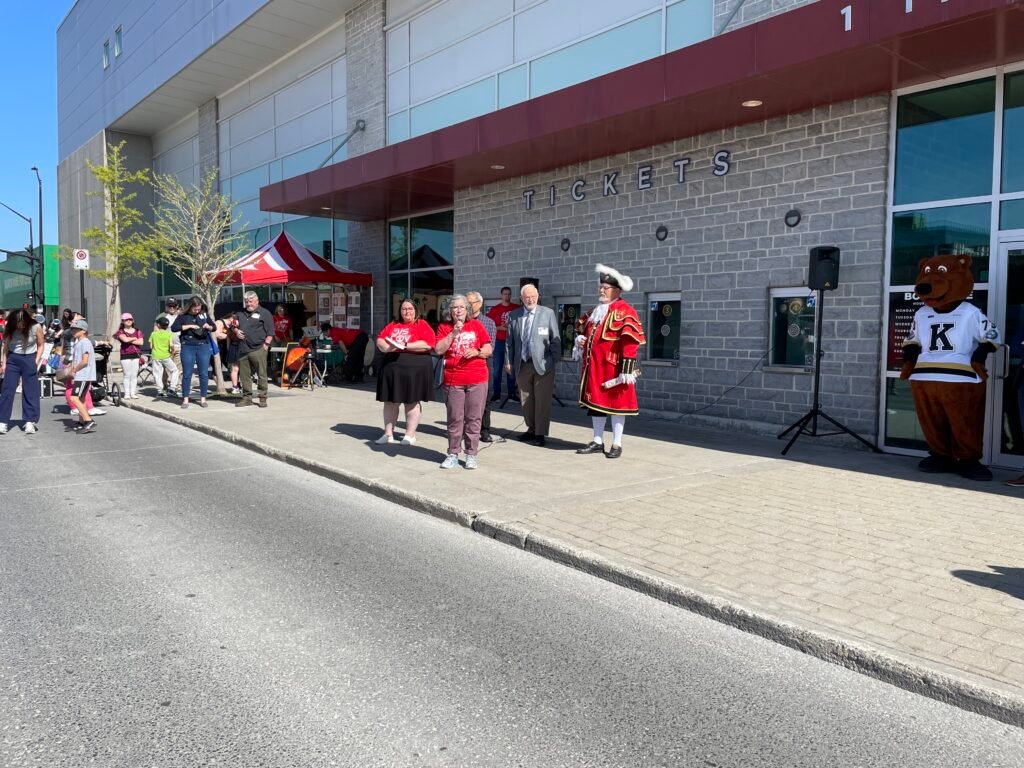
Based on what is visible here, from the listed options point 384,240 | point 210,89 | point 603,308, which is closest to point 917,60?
point 603,308

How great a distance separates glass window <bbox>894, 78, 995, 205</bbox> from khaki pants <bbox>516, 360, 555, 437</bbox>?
15.5 ft

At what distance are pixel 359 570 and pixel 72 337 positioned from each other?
9499 millimetres

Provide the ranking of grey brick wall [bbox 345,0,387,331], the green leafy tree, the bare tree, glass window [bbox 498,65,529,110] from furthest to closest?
the green leafy tree
the bare tree
grey brick wall [bbox 345,0,387,331]
glass window [bbox 498,65,529,110]

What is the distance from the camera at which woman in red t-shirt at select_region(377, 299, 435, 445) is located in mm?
8711

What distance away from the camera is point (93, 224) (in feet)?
115

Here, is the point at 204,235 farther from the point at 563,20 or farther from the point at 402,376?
the point at 402,376

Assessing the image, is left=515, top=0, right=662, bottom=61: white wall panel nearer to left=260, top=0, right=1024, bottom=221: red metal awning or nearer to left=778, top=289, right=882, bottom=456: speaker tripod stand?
left=260, top=0, right=1024, bottom=221: red metal awning

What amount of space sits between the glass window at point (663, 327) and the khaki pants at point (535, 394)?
3.19m

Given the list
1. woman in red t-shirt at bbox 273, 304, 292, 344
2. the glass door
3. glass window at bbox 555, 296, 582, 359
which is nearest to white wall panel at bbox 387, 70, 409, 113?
woman in red t-shirt at bbox 273, 304, 292, 344

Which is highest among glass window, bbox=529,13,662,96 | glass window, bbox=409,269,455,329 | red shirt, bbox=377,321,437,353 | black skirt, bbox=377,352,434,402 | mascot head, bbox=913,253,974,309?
glass window, bbox=529,13,662,96

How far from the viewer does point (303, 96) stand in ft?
71.6

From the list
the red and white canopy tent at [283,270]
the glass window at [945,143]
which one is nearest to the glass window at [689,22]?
the glass window at [945,143]

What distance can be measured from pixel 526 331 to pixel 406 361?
1.46 meters

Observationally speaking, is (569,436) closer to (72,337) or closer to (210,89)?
(72,337)
